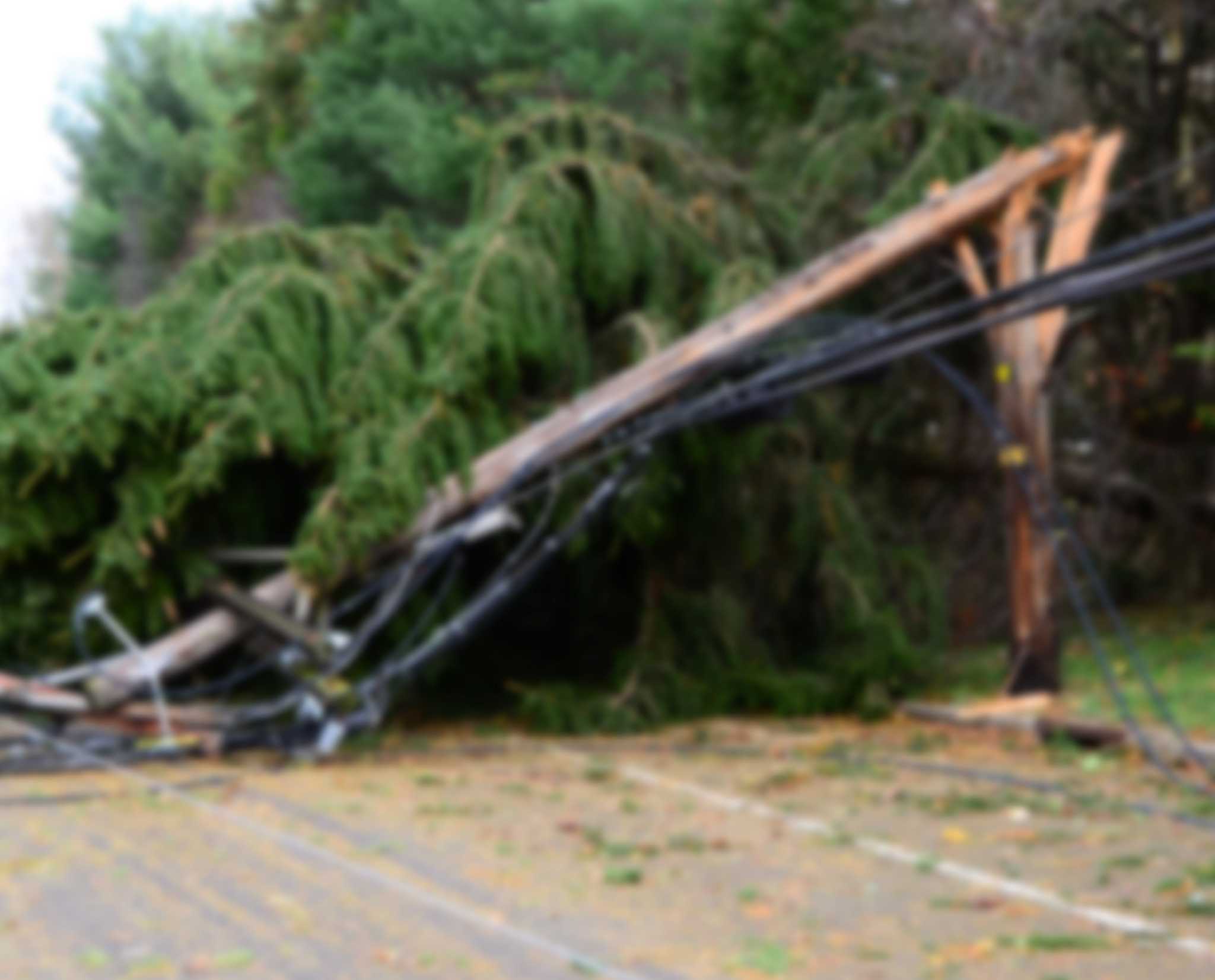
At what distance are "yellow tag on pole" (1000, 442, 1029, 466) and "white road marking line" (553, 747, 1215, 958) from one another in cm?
343

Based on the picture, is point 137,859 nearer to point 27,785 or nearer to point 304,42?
point 27,785

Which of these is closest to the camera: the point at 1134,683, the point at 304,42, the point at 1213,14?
the point at 1134,683

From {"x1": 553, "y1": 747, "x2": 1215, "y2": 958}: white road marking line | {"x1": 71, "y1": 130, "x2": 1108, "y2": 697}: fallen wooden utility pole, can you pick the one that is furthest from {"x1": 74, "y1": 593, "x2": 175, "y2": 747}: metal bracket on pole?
{"x1": 553, "y1": 747, "x2": 1215, "y2": 958}: white road marking line

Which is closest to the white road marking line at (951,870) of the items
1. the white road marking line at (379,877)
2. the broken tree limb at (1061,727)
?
the white road marking line at (379,877)

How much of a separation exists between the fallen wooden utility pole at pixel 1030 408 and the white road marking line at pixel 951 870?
331 centimetres

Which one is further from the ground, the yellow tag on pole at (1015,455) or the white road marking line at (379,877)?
the yellow tag on pole at (1015,455)

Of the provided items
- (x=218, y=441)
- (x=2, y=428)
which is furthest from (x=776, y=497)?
(x=2, y=428)

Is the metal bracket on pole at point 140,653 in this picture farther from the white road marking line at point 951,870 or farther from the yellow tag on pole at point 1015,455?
the yellow tag on pole at point 1015,455

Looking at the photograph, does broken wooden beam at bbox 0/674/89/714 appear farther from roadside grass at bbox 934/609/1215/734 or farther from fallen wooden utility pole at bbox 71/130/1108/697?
roadside grass at bbox 934/609/1215/734

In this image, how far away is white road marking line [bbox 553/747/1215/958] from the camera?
6.62 m

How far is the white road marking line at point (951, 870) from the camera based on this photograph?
6625mm

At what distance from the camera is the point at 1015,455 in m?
12.8

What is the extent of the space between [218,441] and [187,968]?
20.7 feet

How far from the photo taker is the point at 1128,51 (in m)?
19.4
